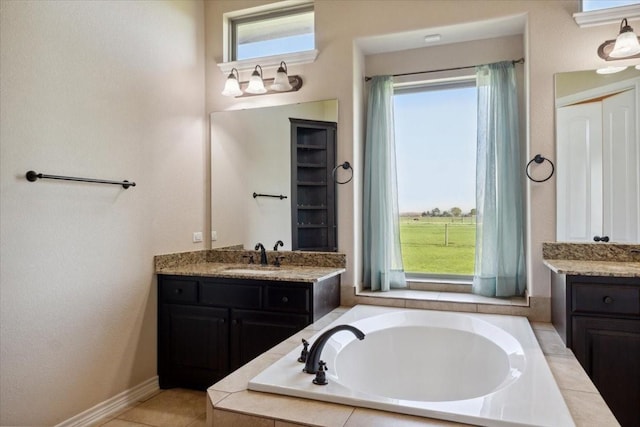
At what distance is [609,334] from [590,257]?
588mm

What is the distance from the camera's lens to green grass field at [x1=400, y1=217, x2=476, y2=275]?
3.21 m

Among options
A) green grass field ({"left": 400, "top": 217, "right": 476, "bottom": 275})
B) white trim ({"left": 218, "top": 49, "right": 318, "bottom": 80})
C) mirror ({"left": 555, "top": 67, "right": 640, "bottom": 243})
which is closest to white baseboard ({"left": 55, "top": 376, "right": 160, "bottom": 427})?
green grass field ({"left": 400, "top": 217, "right": 476, "bottom": 275})

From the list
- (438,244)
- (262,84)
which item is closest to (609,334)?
(438,244)

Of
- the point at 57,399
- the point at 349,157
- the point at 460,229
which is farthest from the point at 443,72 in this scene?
the point at 57,399

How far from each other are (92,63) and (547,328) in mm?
3258

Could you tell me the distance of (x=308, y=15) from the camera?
334 centimetres

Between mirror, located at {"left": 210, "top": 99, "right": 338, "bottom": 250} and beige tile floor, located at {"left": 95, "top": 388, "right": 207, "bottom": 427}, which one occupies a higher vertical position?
mirror, located at {"left": 210, "top": 99, "right": 338, "bottom": 250}

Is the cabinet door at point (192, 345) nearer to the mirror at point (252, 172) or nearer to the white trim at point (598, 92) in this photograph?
the mirror at point (252, 172)

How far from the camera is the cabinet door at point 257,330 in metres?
2.66

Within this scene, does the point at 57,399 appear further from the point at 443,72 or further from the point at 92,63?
the point at 443,72

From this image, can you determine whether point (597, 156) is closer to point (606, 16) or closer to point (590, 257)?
point (590, 257)

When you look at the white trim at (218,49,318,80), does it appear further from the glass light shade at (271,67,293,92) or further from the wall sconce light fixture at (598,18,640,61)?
the wall sconce light fixture at (598,18,640,61)

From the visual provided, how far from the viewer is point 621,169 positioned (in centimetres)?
252

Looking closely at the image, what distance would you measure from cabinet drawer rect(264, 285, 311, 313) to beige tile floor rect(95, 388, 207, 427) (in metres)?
0.81
